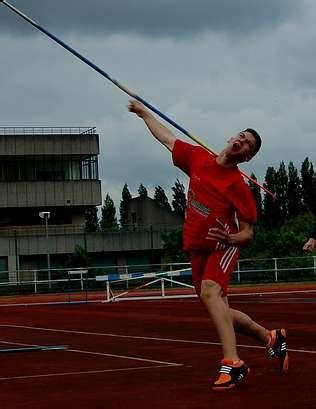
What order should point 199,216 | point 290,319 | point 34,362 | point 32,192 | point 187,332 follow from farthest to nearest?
A: point 32,192 < point 290,319 < point 187,332 < point 34,362 < point 199,216

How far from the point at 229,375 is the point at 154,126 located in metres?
2.29

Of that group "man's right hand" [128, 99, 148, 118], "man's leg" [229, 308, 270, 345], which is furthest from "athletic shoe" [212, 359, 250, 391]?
"man's right hand" [128, 99, 148, 118]

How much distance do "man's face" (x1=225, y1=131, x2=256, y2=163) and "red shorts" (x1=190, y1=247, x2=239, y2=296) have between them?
0.70 metres

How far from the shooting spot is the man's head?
824cm

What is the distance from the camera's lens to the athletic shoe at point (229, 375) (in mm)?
7871

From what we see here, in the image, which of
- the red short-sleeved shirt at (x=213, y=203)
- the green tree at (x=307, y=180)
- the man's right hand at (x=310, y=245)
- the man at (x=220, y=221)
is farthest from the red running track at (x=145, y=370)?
the green tree at (x=307, y=180)

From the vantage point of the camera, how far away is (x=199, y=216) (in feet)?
27.1

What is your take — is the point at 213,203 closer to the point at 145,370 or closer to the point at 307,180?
the point at 145,370

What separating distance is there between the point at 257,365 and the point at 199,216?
6.95 feet

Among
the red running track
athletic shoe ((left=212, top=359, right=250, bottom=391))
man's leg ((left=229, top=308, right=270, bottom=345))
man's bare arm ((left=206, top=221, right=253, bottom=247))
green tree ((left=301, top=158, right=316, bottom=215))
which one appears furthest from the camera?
green tree ((left=301, top=158, right=316, bottom=215))

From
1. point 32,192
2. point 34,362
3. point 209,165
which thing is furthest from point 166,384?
point 32,192

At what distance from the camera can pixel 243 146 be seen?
8.27 m

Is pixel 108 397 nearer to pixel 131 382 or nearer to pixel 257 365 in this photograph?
pixel 131 382

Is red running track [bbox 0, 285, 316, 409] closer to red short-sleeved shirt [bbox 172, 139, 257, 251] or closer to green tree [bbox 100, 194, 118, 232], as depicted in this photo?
red short-sleeved shirt [bbox 172, 139, 257, 251]
